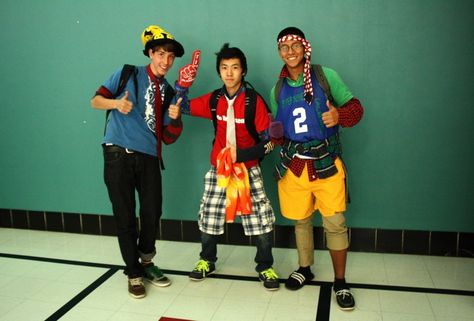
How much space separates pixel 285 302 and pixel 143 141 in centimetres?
116

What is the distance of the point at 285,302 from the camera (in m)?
2.40

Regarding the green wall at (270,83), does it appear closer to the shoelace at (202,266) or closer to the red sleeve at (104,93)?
the shoelace at (202,266)

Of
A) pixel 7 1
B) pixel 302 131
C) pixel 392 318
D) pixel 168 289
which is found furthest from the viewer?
pixel 7 1

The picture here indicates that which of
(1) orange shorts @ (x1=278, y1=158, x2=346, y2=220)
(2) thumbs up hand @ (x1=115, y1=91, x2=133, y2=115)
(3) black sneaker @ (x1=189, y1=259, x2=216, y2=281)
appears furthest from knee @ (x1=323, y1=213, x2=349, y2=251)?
(2) thumbs up hand @ (x1=115, y1=91, x2=133, y2=115)

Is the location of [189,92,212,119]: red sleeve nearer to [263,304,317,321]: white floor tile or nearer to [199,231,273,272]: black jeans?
[199,231,273,272]: black jeans

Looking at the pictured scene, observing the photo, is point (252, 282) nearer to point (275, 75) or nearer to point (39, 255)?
point (275, 75)

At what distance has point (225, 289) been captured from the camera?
2564 mm

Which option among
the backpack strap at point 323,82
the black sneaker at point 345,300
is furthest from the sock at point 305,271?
the backpack strap at point 323,82

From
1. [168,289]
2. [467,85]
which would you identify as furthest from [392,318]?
[467,85]

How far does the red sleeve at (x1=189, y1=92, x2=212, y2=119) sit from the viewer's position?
8.64 ft

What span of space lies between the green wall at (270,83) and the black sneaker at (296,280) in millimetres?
Answer: 587

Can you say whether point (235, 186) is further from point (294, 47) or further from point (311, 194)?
point (294, 47)

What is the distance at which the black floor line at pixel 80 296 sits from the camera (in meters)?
2.34

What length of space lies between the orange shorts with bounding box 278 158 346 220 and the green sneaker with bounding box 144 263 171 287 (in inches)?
31.9
